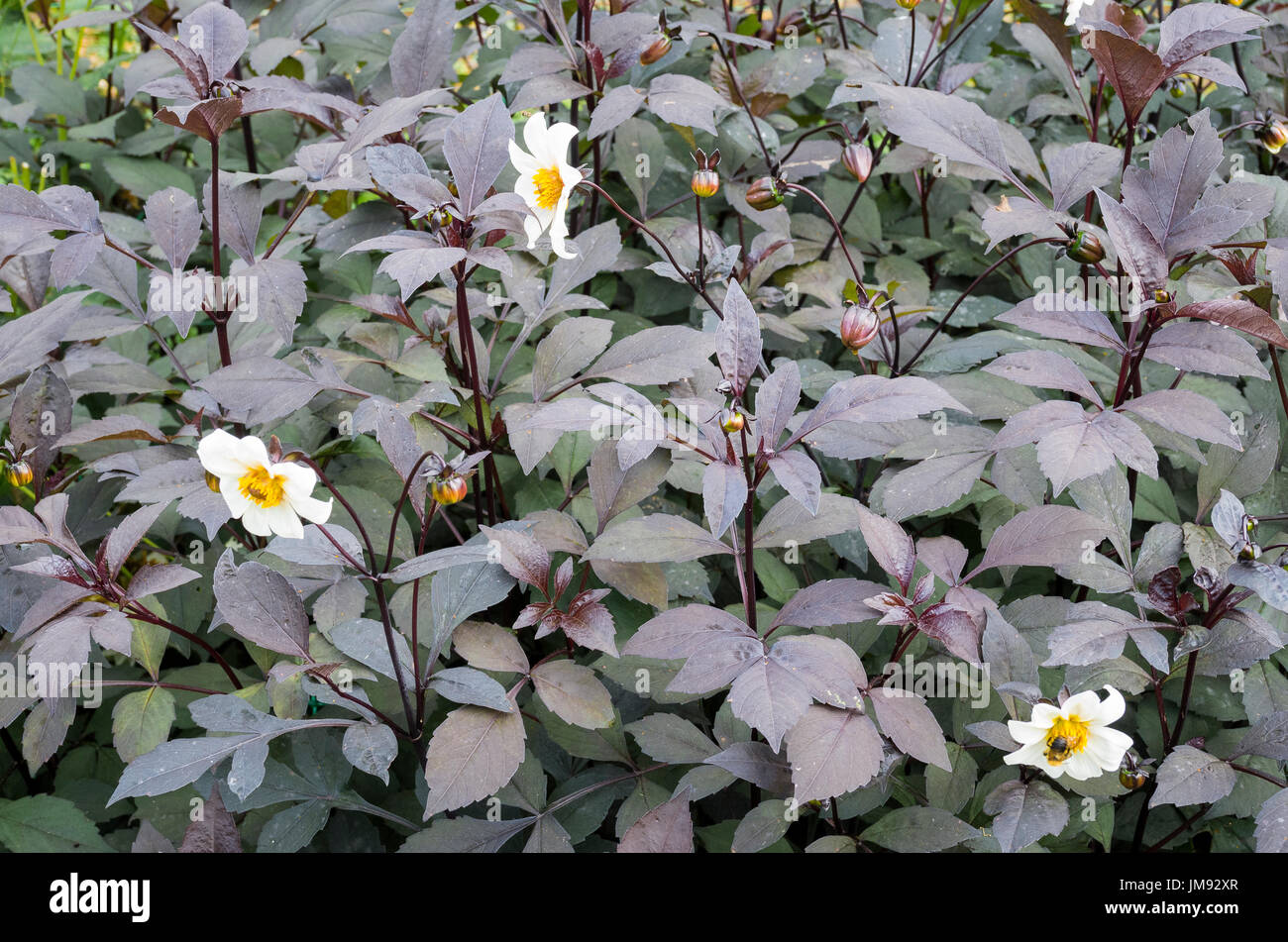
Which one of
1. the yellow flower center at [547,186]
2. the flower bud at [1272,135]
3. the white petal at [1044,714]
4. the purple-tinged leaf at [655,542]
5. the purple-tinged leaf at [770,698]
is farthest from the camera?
the flower bud at [1272,135]

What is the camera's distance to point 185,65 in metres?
1.35

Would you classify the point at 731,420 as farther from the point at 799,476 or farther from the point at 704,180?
the point at 704,180

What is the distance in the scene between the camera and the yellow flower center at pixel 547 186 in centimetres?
138

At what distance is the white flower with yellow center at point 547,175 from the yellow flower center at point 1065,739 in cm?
80

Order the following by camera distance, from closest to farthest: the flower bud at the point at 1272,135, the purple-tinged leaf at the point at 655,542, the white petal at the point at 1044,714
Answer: the white petal at the point at 1044,714
the purple-tinged leaf at the point at 655,542
the flower bud at the point at 1272,135

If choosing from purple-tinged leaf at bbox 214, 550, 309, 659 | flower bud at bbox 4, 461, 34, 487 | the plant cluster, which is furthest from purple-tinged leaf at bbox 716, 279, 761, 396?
flower bud at bbox 4, 461, 34, 487

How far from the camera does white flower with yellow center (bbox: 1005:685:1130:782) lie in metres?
1.06

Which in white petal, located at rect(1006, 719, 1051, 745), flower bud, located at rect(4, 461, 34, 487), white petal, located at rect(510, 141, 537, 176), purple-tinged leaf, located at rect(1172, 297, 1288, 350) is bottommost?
white petal, located at rect(1006, 719, 1051, 745)

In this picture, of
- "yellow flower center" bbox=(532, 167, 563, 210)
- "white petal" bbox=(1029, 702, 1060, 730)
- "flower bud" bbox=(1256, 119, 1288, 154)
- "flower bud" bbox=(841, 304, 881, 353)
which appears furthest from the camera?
"flower bud" bbox=(1256, 119, 1288, 154)

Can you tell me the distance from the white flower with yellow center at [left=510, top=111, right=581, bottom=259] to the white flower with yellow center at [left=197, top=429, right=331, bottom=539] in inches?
17.2

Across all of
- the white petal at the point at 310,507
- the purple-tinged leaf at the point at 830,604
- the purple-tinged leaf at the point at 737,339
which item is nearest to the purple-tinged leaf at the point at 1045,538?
the purple-tinged leaf at the point at 830,604

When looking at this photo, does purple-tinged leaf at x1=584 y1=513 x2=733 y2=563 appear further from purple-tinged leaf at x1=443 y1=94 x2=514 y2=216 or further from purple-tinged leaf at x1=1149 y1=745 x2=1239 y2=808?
purple-tinged leaf at x1=1149 y1=745 x2=1239 y2=808

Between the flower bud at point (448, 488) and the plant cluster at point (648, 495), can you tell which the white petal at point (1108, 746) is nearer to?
the plant cluster at point (648, 495)
